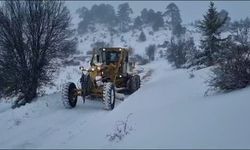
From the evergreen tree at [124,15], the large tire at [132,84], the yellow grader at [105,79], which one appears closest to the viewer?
the yellow grader at [105,79]

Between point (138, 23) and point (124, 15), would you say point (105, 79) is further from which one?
point (124, 15)

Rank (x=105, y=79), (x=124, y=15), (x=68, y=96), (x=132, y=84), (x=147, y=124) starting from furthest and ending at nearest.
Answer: (x=124, y=15) → (x=132, y=84) → (x=105, y=79) → (x=68, y=96) → (x=147, y=124)

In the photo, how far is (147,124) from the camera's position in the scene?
11281mm

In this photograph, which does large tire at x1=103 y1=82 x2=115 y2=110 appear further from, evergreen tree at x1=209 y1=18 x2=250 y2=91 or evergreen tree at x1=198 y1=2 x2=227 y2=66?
evergreen tree at x1=198 y1=2 x2=227 y2=66

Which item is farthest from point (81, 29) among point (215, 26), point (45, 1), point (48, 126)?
point (48, 126)

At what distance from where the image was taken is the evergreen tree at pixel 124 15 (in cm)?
11738

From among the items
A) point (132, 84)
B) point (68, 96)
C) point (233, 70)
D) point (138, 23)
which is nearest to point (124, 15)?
point (138, 23)

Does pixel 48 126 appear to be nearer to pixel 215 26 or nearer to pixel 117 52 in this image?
pixel 117 52

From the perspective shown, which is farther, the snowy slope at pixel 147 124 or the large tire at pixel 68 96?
the large tire at pixel 68 96

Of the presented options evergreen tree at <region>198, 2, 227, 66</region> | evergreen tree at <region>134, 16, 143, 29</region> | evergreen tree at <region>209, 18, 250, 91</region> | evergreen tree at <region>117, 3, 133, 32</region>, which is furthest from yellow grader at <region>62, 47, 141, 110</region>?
evergreen tree at <region>117, 3, 133, 32</region>

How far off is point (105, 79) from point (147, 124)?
880cm

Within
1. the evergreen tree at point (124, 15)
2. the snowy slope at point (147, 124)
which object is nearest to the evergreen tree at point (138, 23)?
the evergreen tree at point (124, 15)

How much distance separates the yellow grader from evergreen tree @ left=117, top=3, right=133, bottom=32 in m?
92.8

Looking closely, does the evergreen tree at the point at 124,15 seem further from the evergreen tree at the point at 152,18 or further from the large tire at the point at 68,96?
the large tire at the point at 68,96
